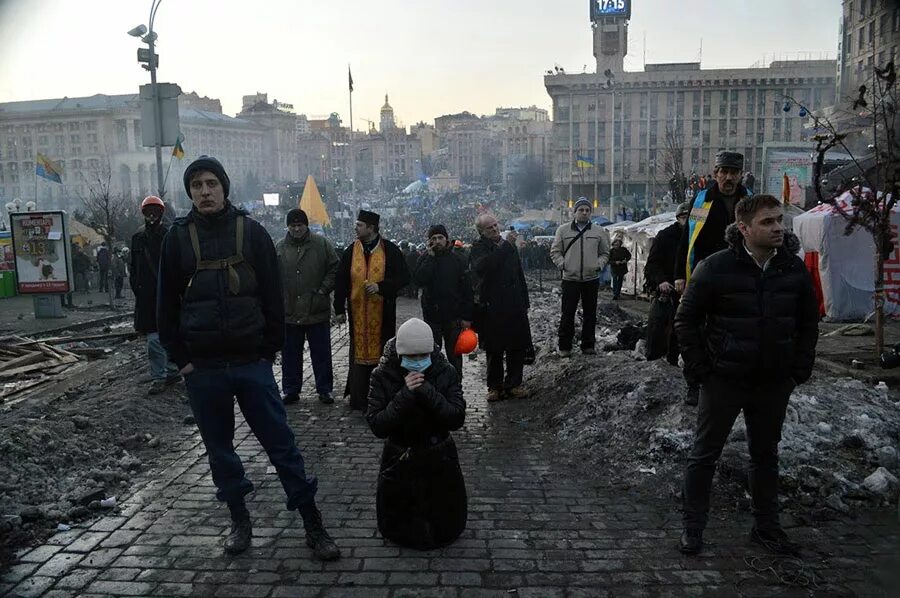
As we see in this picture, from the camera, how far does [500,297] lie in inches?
300

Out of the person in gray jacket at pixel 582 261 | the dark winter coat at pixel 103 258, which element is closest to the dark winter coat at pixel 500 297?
the person in gray jacket at pixel 582 261

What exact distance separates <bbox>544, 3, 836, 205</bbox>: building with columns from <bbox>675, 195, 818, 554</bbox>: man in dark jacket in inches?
3609

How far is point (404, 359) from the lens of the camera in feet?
13.7

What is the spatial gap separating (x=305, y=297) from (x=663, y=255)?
12.2 ft

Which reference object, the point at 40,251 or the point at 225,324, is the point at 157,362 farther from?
the point at 40,251

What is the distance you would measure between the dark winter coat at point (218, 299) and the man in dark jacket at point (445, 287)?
3.47 metres

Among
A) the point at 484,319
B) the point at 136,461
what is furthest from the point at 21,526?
the point at 484,319

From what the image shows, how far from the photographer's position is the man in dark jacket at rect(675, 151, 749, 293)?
5.18 meters

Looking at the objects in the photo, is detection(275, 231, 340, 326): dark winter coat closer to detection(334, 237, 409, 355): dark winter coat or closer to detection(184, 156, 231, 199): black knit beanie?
detection(334, 237, 409, 355): dark winter coat

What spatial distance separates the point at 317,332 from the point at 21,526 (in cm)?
364

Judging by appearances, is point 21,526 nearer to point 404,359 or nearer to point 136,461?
point 136,461

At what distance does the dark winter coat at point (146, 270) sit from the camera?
7.30m

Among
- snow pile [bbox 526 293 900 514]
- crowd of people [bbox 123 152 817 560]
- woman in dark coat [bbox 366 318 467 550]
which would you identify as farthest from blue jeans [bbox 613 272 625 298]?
woman in dark coat [bbox 366 318 467 550]

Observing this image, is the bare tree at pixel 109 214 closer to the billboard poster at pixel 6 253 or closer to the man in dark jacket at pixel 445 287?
the billboard poster at pixel 6 253
